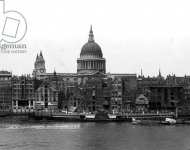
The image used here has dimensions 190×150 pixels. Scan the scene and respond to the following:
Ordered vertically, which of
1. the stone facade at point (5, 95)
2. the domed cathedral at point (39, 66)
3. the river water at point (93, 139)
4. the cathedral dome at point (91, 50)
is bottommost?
the river water at point (93, 139)

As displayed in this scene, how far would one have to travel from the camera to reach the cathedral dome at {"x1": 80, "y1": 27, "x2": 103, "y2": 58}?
542 feet

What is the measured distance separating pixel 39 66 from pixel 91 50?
1953cm

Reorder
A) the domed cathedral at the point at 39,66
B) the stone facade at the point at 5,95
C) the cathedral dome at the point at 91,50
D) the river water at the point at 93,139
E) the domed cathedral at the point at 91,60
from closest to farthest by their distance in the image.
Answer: the river water at the point at 93,139 < the stone facade at the point at 5,95 < the domed cathedral at the point at 91,60 < the cathedral dome at the point at 91,50 < the domed cathedral at the point at 39,66

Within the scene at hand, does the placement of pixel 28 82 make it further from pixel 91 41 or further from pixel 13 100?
pixel 91 41

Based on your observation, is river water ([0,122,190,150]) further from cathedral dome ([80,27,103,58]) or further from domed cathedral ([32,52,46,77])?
domed cathedral ([32,52,46,77])

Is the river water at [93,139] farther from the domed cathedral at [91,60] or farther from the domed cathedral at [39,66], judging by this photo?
the domed cathedral at [39,66]

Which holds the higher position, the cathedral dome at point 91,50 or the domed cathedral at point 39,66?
the cathedral dome at point 91,50

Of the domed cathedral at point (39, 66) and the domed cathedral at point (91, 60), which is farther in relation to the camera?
the domed cathedral at point (39, 66)

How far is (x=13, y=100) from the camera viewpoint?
140375 mm

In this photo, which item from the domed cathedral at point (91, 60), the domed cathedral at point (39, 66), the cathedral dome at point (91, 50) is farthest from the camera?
the domed cathedral at point (39, 66)

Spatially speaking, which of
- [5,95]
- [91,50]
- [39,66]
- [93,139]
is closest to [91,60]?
[91,50]

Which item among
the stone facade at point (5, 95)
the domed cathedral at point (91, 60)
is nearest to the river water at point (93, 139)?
the stone facade at point (5, 95)

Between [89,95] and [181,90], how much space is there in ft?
72.5

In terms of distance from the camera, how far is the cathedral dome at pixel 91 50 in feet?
542
